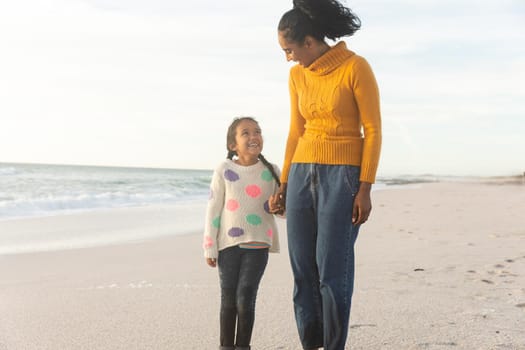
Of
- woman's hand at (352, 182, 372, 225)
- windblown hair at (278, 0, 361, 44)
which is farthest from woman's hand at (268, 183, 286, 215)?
windblown hair at (278, 0, 361, 44)

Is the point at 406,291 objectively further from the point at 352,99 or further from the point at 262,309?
the point at 352,99

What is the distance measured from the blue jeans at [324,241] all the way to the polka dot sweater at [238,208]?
0.25 metres

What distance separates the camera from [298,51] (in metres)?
2.45

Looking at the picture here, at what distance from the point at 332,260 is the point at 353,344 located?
31.1 inches

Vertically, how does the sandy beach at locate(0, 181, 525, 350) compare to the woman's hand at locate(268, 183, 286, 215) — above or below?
below

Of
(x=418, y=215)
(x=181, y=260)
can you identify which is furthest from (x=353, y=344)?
(x=418, y=215)

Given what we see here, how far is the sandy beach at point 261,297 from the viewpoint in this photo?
3.04 metres

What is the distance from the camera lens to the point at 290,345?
2934 millimetres

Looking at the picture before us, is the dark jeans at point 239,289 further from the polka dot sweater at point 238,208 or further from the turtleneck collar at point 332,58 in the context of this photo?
the turtleneck collar at point 332,58

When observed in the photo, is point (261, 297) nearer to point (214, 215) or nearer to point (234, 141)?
point (214, 215)

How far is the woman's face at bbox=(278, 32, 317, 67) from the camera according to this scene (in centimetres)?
245

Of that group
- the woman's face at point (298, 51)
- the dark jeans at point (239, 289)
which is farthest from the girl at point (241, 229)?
the woman's face at point (298, 51)

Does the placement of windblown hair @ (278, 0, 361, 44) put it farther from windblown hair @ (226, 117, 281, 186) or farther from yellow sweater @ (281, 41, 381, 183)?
windblown hair @ (226, 117, 281, 186)

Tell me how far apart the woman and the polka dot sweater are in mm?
243
